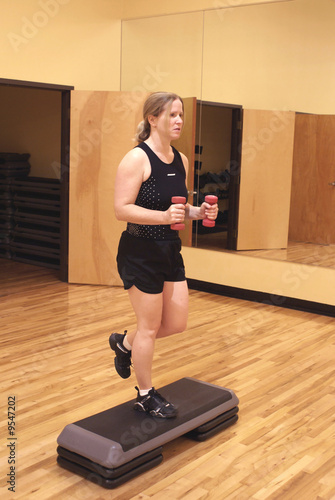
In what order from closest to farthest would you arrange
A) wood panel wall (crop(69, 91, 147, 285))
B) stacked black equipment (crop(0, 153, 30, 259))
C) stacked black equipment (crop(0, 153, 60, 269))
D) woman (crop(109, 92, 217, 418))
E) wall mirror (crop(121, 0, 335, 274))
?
1. woman (crop(109, 92, 217, 418))
2. wall mirror (crop(121, 0, 335, 274))
3. wood panel wall (crop(69, 91, 147, 285))
4. stacked black equipment (crop(0, 153, 60, 269))
5. stacked black equipment (crop(0, 153, 30, 259))

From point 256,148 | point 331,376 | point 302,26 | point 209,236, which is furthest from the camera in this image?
point 209,236

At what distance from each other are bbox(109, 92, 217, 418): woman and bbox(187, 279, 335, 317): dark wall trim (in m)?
2.72

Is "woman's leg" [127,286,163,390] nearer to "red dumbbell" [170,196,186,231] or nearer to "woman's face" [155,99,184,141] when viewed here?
"red dumbbell" [170,196,186,231]

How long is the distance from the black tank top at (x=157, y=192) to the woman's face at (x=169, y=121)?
10 cm

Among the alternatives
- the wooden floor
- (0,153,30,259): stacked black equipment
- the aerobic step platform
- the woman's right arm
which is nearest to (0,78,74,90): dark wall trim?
(0,153,30,259): stacked black equipment

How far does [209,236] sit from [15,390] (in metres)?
2.91

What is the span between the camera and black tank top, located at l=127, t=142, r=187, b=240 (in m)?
2.53

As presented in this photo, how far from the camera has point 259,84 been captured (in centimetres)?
524

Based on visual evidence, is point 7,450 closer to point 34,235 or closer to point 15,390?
point 15,390

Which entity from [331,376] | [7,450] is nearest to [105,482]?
[7,450]

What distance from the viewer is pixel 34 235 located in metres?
6.87

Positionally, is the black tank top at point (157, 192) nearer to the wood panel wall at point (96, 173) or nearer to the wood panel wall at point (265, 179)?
the wood panel wall at point (265, 179)

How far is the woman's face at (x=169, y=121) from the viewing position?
255 cm

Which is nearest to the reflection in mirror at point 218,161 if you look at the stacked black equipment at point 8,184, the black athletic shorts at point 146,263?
the stacked black equipment at point 8,184
